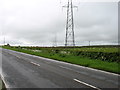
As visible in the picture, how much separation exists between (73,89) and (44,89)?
1.40 metres

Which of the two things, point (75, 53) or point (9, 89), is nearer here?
point (9, 89)

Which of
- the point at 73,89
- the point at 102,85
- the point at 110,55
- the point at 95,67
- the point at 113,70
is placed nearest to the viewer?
the point at 73,89

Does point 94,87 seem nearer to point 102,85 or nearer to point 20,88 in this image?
point 102,85

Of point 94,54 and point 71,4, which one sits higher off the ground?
point 71,4

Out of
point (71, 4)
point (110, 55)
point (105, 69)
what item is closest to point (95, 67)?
point (105, 69)

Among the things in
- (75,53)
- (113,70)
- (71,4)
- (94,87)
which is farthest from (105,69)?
(71,4)

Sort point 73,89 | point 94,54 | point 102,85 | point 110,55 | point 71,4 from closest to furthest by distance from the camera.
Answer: point 73,89
point 102,85
point 110,55
point 94,54
point 71,4

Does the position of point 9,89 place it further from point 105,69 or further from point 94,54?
point 94,54

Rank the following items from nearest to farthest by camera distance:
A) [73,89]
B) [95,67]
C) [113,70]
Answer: [73,89] → [113,70] → [95,67]

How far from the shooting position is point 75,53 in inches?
1084

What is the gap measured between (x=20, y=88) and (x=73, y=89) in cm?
268

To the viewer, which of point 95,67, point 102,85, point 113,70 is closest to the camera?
point 102,85

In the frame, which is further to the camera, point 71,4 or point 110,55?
point 71,4

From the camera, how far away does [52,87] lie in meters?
9.52
